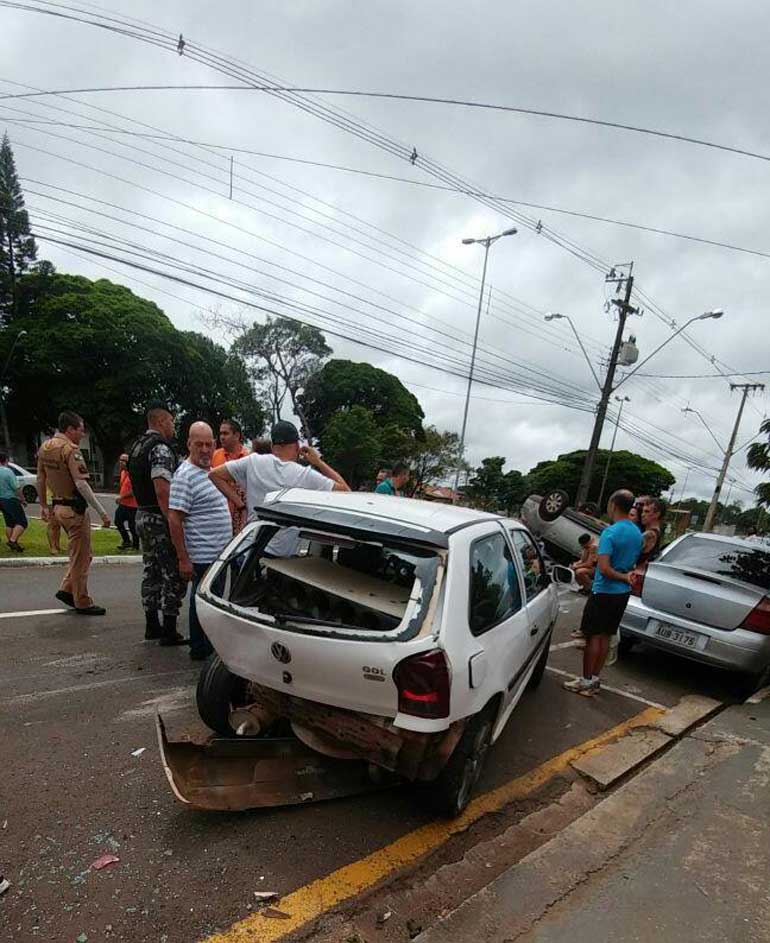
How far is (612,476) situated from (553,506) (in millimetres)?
41288

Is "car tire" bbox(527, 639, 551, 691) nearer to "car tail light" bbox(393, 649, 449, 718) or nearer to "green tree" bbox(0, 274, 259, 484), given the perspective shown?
"car tail light" bbox(393, 649, 449, 718)

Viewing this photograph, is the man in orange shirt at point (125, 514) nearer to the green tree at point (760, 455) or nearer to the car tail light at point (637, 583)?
the car tail light at point (637, 583)

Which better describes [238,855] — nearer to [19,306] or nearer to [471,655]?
[471,655]

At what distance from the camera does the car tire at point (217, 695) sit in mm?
2898

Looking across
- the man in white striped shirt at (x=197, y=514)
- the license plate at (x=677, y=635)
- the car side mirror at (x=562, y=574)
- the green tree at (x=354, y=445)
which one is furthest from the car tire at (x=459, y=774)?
the green tree at (x=354, y=445)

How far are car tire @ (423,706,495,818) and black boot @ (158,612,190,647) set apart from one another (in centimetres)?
279

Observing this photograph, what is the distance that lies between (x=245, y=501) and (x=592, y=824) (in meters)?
3.13

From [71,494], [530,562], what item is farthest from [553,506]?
[71,494]

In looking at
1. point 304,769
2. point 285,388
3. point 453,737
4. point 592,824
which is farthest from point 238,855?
point 285,388

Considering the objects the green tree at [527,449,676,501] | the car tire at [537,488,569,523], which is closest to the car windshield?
the car tire at [537,488,569,523]

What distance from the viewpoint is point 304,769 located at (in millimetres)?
2768

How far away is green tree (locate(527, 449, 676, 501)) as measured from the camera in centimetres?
4897

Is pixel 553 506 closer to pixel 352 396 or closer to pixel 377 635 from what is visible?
pixel 377 635

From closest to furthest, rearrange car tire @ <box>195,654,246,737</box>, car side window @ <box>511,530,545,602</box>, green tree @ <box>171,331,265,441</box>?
car tire @ <box>195,654,246,737</box>, car side window @ <box>511,530,545,602</box>, green tree @ <box>171,331,265,441</box>
